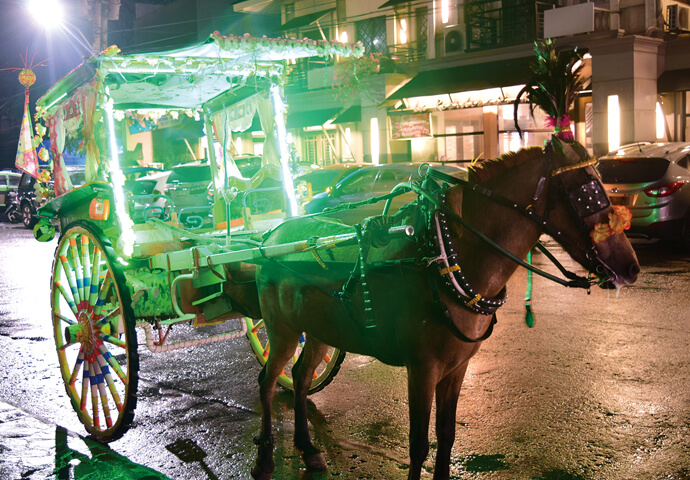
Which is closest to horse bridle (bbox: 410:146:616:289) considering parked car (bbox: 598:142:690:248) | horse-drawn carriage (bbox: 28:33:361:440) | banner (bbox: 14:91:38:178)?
horse-drawn carriage (bbox: 28:33:361:440)

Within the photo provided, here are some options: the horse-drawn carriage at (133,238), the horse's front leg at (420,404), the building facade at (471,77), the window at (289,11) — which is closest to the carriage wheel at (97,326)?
the horse-drawn carriage at (133,238)

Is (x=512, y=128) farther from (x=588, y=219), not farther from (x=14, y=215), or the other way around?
(x=588, y=219)

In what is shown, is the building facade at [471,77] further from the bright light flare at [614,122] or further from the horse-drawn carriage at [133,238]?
the horse-drawn carriage at [133,238]

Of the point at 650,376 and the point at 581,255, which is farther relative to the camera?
the point at 650,376

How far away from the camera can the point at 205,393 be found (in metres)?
6.02

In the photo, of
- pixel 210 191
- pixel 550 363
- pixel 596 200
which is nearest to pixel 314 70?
pixel 210 191

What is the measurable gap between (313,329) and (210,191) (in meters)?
3.84

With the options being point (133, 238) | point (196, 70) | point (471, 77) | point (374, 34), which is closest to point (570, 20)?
point (471, 77)

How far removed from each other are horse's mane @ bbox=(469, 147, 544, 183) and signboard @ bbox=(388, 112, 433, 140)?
22.3m

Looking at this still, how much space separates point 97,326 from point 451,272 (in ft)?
9.88

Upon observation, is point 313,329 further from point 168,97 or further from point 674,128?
point 674,128

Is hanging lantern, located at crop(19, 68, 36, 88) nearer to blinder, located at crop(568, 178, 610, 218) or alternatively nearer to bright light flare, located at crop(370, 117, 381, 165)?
blinder, located at crop(568, 178, 610, 218)

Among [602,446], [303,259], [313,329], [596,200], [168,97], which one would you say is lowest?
[602,446]

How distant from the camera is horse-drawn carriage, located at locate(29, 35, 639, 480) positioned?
3.48m
